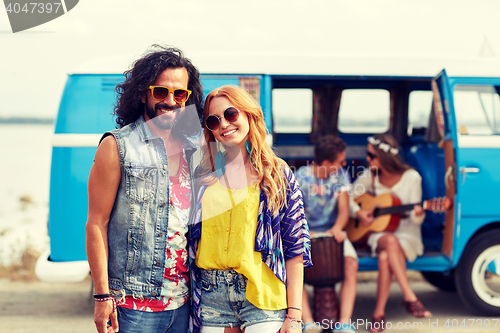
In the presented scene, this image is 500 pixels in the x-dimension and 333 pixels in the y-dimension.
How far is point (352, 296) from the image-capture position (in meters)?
3.67

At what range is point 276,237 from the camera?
1.67 m

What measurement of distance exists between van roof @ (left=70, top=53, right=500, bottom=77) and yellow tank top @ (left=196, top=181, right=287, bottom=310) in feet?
7.64

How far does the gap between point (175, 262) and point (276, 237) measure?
1.34 ft

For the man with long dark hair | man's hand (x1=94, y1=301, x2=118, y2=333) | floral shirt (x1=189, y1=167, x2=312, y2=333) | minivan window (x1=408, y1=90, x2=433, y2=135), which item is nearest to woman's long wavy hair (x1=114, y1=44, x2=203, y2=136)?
the man with long dark hair

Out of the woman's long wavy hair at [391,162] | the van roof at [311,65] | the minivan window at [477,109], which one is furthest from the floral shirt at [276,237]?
the minivan window at [477,109]

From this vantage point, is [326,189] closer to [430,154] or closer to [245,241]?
[430,154]

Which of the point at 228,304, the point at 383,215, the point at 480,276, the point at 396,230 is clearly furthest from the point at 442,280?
the point at 228,304

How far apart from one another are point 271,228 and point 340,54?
269 cm

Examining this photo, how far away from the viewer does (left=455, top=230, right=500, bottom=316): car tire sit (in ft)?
13.2

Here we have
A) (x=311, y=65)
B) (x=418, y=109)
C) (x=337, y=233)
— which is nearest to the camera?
(x=337, y=233)

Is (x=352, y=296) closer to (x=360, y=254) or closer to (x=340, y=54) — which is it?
(x=360, y=254)

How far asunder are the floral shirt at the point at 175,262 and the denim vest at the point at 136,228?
0.03m

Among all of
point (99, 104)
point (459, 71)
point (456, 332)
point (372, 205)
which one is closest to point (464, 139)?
point (459, 71)

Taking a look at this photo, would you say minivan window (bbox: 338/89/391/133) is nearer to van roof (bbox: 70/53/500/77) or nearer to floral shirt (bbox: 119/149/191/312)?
van roof (bbox: 70/53/500/77)
